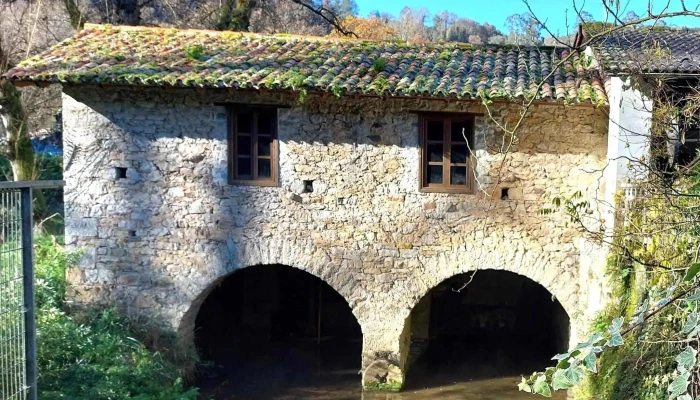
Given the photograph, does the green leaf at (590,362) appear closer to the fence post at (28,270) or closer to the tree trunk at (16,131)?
the fence post at (28,270)

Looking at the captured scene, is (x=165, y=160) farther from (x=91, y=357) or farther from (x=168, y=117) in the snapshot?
(x=91, y=357)

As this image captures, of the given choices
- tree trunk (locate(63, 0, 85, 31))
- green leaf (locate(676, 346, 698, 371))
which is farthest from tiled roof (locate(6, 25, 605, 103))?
green leaf (locate(676, 346, 698, 371))

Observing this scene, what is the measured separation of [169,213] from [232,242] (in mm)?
913

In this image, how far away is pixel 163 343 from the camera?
785cm

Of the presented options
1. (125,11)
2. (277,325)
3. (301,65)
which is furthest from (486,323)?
(125,11)

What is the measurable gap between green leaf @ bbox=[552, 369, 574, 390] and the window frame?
611cm

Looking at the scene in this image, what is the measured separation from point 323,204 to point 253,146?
120 cm

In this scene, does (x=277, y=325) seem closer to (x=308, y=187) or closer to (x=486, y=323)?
(x=486, y=323)

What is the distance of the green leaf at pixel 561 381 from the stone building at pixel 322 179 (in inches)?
221

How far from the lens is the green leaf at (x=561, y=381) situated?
5.58 ft

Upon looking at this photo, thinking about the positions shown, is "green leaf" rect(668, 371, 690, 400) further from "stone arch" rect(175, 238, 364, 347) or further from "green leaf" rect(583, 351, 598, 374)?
"stone arch" rect(175, 238, 364, 347)

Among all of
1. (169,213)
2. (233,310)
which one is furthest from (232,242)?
(233,310)

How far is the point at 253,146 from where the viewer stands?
303 inches

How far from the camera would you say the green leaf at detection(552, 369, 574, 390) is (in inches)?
67.0
